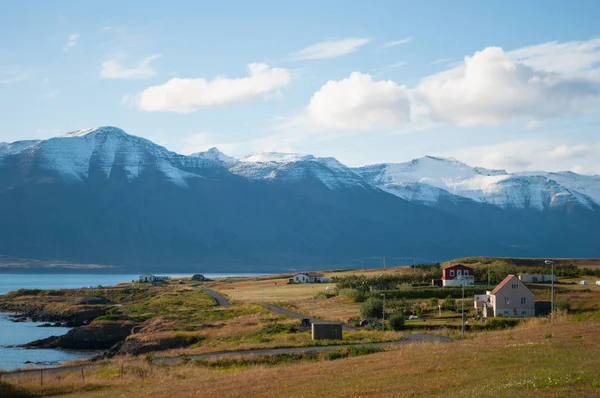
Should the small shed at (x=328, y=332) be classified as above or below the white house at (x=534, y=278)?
below

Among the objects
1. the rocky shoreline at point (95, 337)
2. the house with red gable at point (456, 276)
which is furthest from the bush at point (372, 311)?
the house with red gable at point (456, 276)

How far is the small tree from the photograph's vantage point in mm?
80825

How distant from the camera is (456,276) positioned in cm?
10638

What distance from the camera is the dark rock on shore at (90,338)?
8450 centimetres

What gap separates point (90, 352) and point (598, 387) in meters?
67.3

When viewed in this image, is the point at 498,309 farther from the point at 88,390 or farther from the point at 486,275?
the point at 88,390

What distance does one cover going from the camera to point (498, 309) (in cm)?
7619

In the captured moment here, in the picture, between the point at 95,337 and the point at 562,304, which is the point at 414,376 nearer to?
the point at 562,304

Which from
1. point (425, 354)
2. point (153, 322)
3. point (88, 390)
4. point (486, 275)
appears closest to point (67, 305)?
point (153, 322)

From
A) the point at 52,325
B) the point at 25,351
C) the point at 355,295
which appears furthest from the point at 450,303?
the point at 52,325

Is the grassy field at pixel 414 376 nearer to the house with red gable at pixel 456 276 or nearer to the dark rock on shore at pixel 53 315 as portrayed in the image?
the house with red gable at pixel 456 276

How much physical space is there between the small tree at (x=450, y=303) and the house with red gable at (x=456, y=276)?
56.2ft

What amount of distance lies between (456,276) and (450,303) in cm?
2354

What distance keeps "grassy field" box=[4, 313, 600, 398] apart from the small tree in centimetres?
3849
